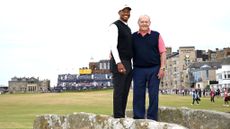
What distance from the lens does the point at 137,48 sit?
10086 mm

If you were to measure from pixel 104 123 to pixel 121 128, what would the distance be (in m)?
0.53

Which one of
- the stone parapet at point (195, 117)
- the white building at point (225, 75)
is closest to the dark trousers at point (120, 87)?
the stone parapet at point (195, 117)

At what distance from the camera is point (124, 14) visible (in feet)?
32.9

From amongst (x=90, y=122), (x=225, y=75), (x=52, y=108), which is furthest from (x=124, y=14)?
(x=225, y=75)

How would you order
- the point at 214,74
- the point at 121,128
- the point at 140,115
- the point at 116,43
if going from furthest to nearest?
the point at 214,74 < the point at 140,115 < the point at 116,43 < the point at 121,128

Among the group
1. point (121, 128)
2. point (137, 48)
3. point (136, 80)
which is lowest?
point (121, 128)

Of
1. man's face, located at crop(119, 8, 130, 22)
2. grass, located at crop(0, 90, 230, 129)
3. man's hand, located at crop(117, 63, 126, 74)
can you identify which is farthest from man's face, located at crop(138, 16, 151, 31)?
grass, located at crop(0, 90, 230, 129)

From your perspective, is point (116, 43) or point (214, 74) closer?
point (116, 43)

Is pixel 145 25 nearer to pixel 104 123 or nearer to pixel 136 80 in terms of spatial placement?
pixel 136 80

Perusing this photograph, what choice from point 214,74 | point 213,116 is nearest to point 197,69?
point 214,74

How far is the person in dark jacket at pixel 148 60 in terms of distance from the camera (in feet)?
32.8

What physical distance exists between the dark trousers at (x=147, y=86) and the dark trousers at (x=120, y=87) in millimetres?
194

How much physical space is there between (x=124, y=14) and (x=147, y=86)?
4.88 ft

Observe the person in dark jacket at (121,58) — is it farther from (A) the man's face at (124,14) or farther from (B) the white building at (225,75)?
(B) the white building at (225,75)
